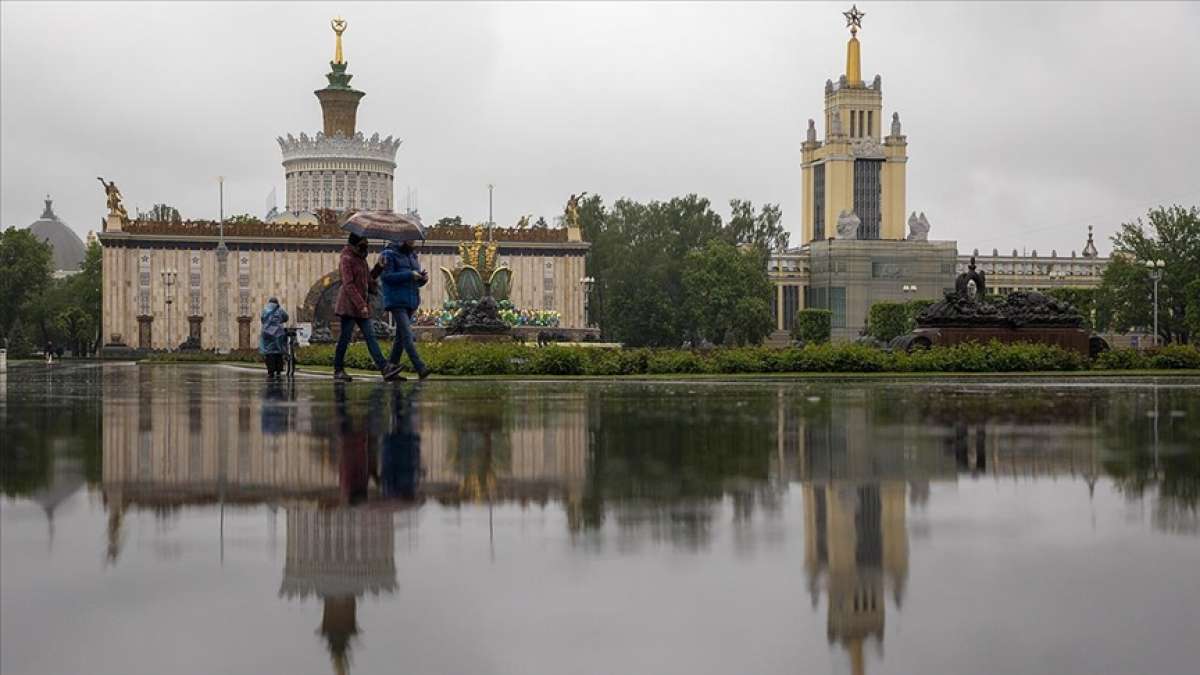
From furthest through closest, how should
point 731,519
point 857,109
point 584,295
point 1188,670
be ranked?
point 857,109 → point 584,295 → point 731,519 → point 1188,670

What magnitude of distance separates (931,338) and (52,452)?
29.9 metres

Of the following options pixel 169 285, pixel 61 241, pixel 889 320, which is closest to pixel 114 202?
pixel 169 285

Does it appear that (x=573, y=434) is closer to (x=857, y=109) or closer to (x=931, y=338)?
(x=931, y=338)

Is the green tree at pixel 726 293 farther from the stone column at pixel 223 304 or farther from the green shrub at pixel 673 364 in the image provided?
the green shrub at pixel 673 364

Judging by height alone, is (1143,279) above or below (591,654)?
above

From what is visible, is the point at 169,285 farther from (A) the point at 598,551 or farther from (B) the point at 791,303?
(A) the point at 598,551

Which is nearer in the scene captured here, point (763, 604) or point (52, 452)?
point (763, 604)

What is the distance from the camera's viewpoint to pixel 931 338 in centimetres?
3825

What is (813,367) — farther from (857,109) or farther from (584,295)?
(857,109)

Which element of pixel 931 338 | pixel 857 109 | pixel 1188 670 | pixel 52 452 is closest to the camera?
pixel 1188 670

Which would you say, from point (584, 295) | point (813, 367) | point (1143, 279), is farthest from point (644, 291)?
point (813, 367)

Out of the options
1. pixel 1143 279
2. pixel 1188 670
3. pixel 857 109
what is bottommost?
pixel 1188 670

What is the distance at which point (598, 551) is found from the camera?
682 cm

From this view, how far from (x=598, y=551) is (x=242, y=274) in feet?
270
